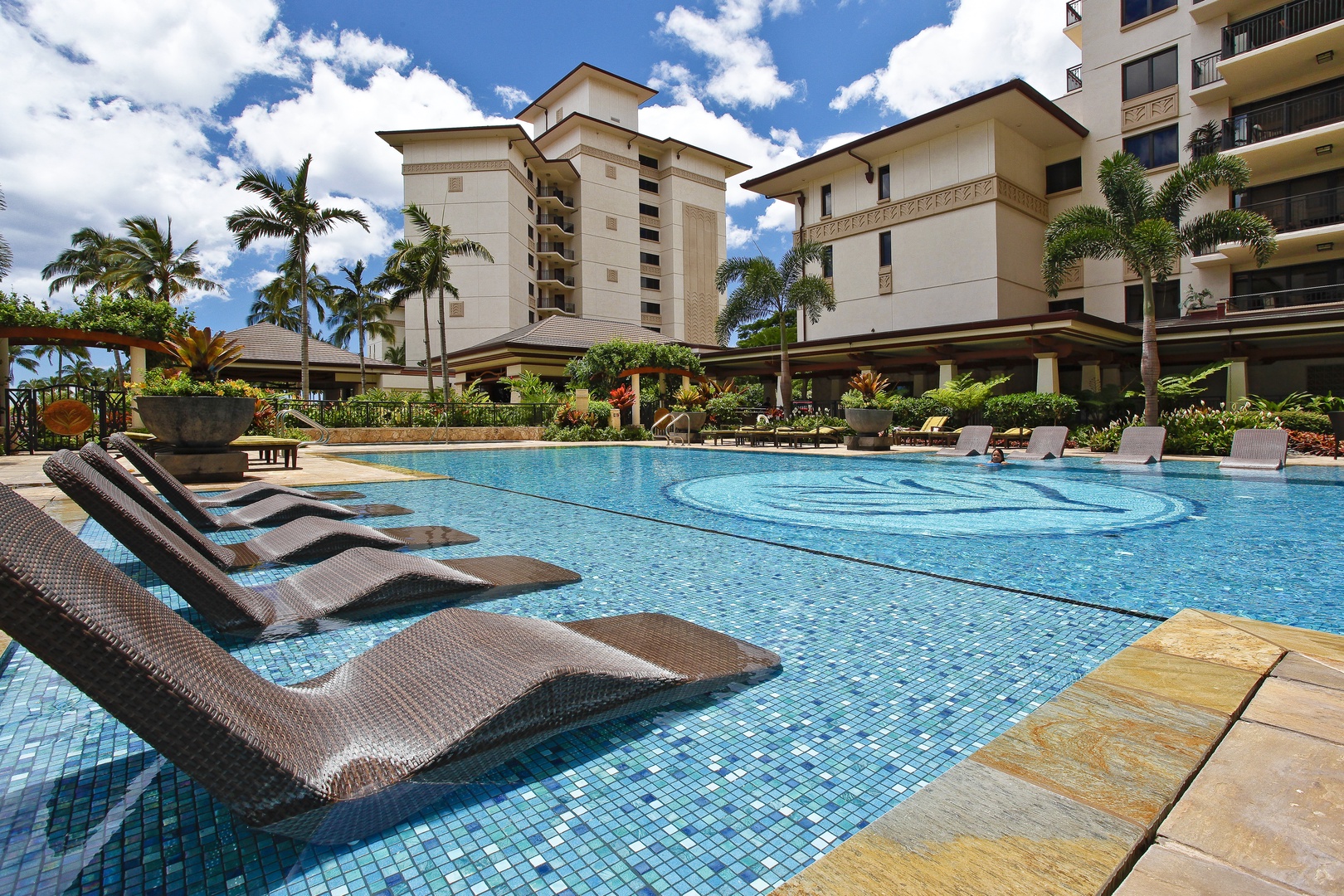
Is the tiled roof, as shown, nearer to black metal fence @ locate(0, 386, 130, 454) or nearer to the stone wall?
the stone wall

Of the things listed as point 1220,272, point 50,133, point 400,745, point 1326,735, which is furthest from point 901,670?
point 1220,272

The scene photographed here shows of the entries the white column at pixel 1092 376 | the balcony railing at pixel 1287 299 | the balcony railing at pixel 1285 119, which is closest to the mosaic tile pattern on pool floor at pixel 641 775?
the white column at pixel 1092 376

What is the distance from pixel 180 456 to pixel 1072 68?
34823 millimetres

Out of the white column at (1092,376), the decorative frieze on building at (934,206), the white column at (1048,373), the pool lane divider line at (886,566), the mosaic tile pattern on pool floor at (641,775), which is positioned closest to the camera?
the mosaic tile pattern on pool floor at (641,775)

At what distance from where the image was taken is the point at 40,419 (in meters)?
12.5

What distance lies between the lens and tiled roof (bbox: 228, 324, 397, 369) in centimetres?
3264

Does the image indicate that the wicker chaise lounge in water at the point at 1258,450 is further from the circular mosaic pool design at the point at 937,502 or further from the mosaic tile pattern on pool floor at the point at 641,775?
the mosaic tile pattern on pool floor at the point at 641,775

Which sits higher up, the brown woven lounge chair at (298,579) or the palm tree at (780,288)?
the palm tree at (780,288)

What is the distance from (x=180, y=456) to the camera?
8.62 metres

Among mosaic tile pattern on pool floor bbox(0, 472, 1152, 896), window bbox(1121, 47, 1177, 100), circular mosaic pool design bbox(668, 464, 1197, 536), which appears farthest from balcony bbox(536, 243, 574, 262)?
mosaic tile pattern on pool floor bbox(0, 472, 1152, 896)

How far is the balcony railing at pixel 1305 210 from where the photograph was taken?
21828 mm

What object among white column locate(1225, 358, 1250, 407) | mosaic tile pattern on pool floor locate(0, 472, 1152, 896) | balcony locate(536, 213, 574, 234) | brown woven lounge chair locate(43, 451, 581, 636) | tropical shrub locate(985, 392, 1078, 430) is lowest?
mosaic tile pattern on pool floor locate(0, 472, 1152, 896)

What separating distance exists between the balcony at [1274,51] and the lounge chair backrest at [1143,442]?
1840cm

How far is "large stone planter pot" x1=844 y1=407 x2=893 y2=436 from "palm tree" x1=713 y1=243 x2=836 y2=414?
26.6ft
